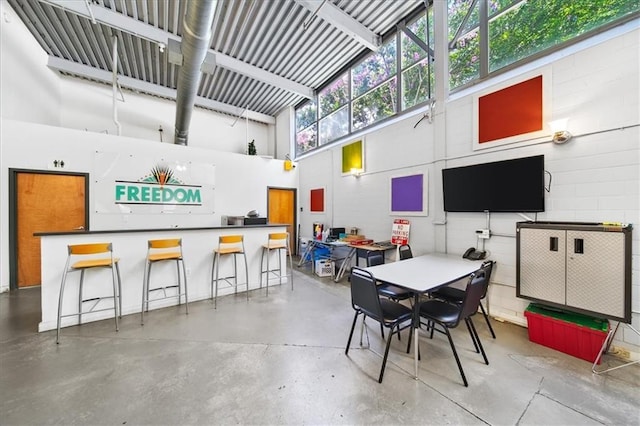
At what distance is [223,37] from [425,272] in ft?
17.0

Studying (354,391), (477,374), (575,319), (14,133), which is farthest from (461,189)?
(14,133)

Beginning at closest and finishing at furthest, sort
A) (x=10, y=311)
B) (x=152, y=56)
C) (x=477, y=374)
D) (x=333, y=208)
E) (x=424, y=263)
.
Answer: (x=477, y=374)
(x=424, y=263)
(x=10, y=311)
(x=152, y=56)
(x=333, y=208)

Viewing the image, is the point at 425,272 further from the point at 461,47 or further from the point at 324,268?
the point at 461,47

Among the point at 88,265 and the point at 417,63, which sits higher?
the point at 417,63

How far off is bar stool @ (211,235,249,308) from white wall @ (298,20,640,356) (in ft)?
9.39

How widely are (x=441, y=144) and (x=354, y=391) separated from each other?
343cm

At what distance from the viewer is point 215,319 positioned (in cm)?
312

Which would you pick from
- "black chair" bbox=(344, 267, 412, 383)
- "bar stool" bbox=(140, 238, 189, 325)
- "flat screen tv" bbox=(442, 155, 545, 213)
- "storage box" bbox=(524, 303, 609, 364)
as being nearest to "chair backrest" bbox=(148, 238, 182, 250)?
"bar stool" bbox=(140, 238, 189, 325)

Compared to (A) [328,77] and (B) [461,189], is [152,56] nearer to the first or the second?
(A) [328,77]

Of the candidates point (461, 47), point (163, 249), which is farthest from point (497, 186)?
point (163, 249)

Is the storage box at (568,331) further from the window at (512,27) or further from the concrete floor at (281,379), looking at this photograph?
the window at (512,27)

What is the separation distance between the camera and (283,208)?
281 inches

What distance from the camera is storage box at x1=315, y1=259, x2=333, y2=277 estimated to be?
204 inches

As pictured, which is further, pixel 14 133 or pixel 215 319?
pixel 14 133
